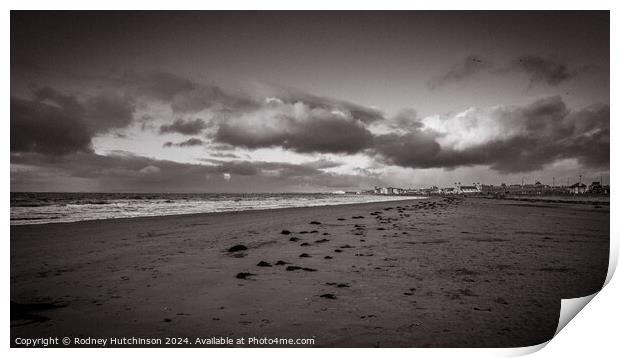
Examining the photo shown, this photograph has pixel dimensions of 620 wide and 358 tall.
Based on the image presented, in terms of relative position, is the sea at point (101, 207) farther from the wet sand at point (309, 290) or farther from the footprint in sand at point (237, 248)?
the footprint in sand at point (237, 248)

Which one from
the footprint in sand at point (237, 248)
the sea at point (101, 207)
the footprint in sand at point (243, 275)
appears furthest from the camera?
the sea at point (101, 207)

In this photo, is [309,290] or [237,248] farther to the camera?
[237,248]

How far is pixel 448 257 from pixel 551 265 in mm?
1751

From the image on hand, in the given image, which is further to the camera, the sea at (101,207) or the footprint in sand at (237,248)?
the sea at (101,207)

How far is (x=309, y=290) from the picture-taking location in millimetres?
4738

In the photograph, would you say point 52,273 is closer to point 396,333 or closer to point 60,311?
point 60,311

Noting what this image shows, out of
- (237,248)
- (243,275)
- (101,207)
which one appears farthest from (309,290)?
(101,207)

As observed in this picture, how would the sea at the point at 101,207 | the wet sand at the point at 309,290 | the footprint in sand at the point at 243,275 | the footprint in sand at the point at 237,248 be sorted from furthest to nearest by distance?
the sea at the point at 101,207 < the footprint in sand at the point at 237,248 < the footprint in sand at the point at 243,275 < the wet sand at the point at 309,290

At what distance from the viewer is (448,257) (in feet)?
22.9

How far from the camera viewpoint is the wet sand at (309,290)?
11.9ft

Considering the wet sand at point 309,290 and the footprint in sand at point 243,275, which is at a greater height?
the footprint in sand at point 243,275

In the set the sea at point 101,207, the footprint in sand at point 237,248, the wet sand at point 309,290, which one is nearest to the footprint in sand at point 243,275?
the wet sand at point 309,290

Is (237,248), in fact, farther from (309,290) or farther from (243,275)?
(309,290)
